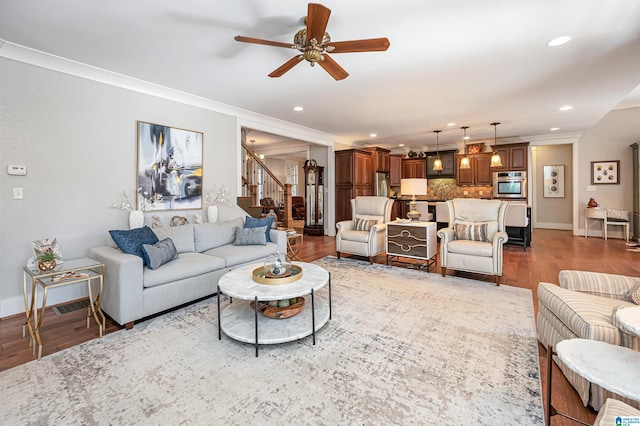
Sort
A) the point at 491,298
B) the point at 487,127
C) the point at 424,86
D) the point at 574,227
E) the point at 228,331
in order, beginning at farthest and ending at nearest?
the point at 574,227
the point at 487,127
the point at 424,86
the point at 491,298
the point at 228,331

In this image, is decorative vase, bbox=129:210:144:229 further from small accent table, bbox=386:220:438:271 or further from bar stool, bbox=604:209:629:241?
bar stool, bbox=604:209:629:241

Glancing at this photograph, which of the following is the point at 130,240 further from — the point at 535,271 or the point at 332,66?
the point at 535,271

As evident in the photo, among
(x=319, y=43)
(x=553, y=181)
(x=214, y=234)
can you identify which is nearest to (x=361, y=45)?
(x=319, y=43)

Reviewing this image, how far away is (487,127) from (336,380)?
6822 millimetres

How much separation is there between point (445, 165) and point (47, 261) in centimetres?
895

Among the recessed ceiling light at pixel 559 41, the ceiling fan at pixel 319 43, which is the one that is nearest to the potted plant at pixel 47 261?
the ceiling fan at pixel 319 43

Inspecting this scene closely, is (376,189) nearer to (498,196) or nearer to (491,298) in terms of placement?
(498,196)

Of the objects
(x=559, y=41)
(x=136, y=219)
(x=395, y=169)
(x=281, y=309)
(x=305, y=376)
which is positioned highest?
(x=559, y=41)

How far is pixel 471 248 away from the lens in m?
3.88

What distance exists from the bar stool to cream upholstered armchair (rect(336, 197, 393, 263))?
604cm

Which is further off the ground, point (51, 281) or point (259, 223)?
point (259, 223)

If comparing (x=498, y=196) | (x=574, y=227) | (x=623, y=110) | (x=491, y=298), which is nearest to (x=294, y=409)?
(x=491, y=298)

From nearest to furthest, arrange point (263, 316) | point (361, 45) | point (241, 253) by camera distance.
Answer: point (361, 45) → point (263, 316) → point (241, 253)

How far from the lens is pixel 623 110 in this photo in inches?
275
